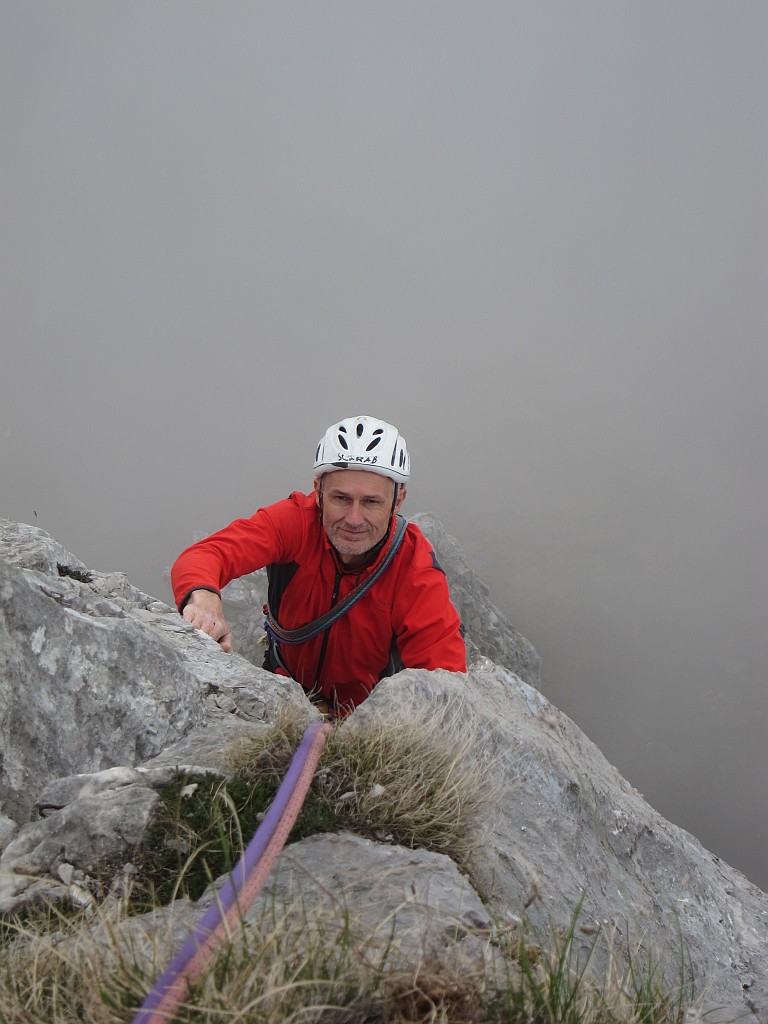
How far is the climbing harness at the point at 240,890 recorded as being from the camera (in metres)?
1.60

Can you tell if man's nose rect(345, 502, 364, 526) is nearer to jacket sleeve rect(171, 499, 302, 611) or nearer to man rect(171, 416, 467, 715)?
man rect(171, 416, 467, 715)

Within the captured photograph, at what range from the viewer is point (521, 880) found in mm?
2846

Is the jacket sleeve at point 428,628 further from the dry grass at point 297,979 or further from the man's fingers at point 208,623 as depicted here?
the dry grass at point 297,979

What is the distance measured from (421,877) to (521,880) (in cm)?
77

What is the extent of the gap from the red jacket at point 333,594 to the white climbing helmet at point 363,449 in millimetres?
511

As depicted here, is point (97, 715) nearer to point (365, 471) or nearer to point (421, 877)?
point (421, 877)

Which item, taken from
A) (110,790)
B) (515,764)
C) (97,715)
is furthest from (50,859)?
(515,764)

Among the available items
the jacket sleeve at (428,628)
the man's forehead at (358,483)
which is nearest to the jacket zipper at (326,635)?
the jacket sleeve at (428,628)

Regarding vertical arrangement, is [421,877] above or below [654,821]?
above

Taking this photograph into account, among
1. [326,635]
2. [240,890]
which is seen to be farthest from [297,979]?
[326,635]

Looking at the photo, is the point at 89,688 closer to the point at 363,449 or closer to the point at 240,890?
the point at 240,890

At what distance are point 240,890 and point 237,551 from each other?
3650mm

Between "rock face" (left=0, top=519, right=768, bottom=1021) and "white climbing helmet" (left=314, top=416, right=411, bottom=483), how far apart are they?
68.6 inches

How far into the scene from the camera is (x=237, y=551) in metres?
5.50
